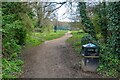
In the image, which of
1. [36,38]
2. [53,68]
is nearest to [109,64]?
[53,68]

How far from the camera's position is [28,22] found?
12383 mm

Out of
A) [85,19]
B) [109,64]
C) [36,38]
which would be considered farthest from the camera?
[36,38]

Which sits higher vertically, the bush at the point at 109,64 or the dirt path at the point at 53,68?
the bush at the point at 109,64

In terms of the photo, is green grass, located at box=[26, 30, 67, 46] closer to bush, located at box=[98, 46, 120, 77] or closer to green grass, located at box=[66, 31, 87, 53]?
green grass, located at box=[66, 31, 87, 53]

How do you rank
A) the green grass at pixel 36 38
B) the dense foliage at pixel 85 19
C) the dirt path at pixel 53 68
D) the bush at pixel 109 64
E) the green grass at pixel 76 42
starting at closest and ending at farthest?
the dirt path at pixel 53 68, the bush at pixel 109 64, the dense foliage at pixel 85 19, the green grass at pixel 76 42, the green grass at pixel 36 38

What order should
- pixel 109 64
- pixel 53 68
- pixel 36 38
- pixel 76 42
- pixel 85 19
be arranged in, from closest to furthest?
pixel 109 64 < pixel 53 68 < pixel 85 19 < pixel 76 42 < pixel 36 38

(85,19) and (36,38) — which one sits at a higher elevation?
(85,19)

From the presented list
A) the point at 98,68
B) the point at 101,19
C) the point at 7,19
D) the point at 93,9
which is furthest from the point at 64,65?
the point at 93,9

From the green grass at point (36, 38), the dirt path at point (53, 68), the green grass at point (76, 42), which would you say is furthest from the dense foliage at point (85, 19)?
the green grass at point (36, 38)

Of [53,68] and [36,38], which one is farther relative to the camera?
[36,38]

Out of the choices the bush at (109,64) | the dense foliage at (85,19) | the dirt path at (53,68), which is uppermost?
the dense foliage at (85,19)

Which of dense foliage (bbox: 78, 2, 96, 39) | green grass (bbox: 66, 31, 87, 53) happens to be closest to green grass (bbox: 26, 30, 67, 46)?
green grass (bbox: 66, 31, 87, 53)

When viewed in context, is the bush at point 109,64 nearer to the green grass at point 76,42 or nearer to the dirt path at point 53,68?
the dirt path at point 53,68

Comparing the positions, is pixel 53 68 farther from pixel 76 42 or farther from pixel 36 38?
pixel 36 38
